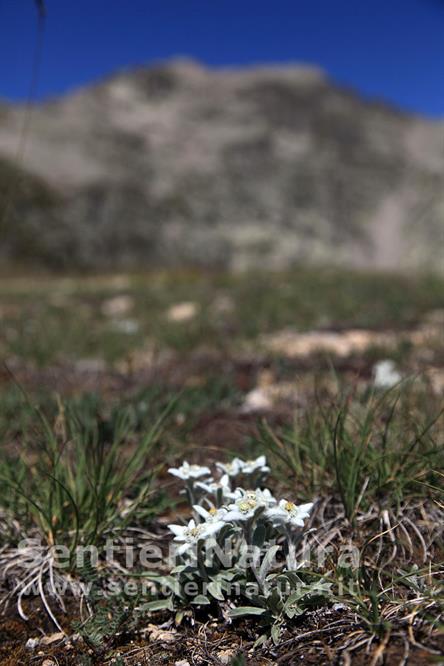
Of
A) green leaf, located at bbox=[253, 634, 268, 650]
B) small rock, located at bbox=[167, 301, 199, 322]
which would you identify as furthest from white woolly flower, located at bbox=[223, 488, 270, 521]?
small rock, located at bbox=[167, 301, 199, 322]

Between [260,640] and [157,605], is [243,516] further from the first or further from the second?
[157,605]

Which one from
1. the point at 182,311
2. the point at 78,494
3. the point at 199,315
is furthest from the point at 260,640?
the point at 182,311

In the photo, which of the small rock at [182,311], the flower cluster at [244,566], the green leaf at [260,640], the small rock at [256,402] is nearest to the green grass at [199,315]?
the small rock at [182,311]

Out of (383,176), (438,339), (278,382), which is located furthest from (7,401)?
(383,176)

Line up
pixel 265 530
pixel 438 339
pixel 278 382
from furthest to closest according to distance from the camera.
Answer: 1. pixel 438 339
2. pixel 278 382
3. pixel 265 530

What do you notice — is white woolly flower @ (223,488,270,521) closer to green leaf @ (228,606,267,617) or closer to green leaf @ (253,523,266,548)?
green leaf @ (253,523,266,548)

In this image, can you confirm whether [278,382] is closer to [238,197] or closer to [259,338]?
[259,338]
